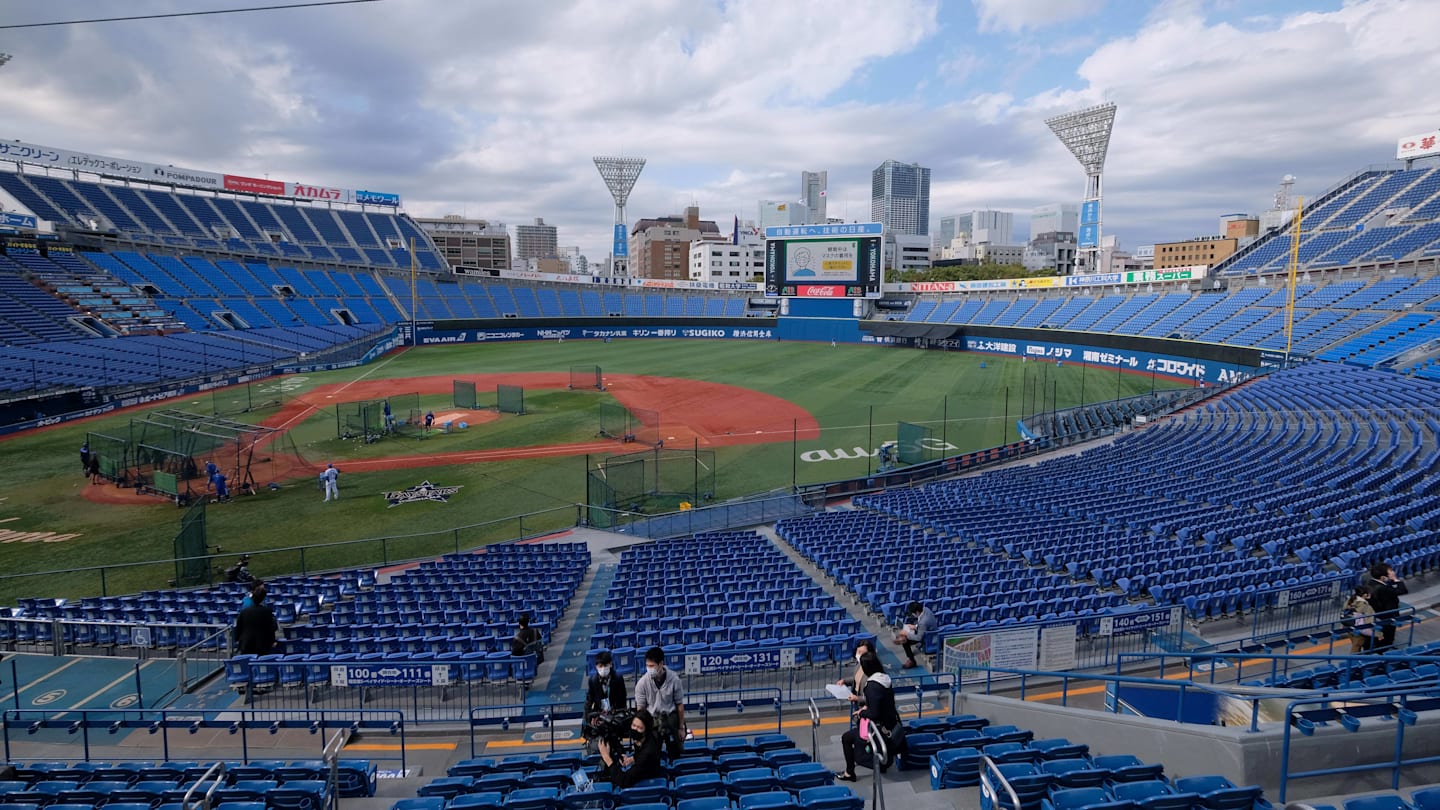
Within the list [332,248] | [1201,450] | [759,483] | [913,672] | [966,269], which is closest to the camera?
[913,672]

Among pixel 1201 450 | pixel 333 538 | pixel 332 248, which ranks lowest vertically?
pixel 333 538

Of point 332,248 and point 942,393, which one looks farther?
point 332,248

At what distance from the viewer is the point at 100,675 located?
12242 mm

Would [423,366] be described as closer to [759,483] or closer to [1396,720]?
[759,483]

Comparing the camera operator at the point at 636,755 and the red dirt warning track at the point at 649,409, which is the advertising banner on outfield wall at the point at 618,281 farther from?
the camera operator at the point at 636,755

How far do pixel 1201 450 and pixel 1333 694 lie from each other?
23.6 metres

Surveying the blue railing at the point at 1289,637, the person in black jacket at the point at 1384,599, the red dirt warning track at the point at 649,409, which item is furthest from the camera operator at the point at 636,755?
the red dirt warning track at the point at 649,409

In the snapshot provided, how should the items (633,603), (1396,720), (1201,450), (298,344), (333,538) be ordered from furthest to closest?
(298,344) < (1201,450) < (333,538) < (633,603) < (1396,720)

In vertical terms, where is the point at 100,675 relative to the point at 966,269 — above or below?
below

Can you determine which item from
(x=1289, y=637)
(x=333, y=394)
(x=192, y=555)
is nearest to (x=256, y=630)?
(x=192, y=555)

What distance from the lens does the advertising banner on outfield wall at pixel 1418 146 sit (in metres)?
65.4

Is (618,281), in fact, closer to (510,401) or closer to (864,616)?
(510,401)

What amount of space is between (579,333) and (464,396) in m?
46.6

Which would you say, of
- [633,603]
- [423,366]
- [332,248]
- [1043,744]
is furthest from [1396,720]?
[332,248]
